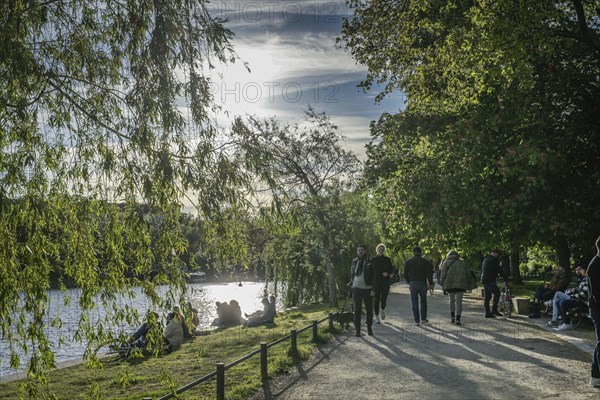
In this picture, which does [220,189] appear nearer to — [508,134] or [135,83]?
[135,83]

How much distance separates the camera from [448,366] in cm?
966

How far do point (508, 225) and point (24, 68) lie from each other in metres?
16.5

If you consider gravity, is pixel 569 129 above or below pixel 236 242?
above

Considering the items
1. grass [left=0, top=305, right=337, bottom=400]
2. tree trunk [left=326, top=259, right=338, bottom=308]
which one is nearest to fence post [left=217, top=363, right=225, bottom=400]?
grass [left=0, top=305, right=337, bottom=400]

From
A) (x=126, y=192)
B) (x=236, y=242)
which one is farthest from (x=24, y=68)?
(x=236, y=242)

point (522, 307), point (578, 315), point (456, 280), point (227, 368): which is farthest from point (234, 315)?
point (227, 368)

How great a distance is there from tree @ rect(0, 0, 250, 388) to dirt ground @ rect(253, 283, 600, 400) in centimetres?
329

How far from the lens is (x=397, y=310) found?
2016 centimetres

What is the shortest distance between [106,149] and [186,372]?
693cm

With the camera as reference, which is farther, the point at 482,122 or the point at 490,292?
the point at 482,122

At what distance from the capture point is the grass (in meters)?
9.12

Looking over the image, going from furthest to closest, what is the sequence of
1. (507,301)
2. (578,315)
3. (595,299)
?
1. (507,301)
2. (578,315)
3. (595,299)

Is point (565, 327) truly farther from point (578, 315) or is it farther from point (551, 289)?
point (551, 289)

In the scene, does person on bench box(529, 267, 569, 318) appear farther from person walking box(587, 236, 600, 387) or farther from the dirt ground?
person walking box(587, 236, 600, 387)
